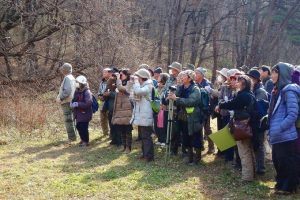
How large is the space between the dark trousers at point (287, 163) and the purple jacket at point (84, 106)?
480cm

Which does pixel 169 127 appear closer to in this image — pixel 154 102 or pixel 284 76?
pixel 154 102

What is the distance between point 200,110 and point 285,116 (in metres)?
2.13

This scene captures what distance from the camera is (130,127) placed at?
8.81 meters

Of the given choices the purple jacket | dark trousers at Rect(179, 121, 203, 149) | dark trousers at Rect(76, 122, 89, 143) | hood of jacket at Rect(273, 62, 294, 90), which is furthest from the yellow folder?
dark trousers at Rect(76, 122, 89, 143)

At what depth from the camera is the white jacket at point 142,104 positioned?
785 cm

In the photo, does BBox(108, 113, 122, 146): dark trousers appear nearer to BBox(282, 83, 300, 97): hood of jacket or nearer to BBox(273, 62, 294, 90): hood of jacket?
BBox(273, 62, 294, 90): hood of jacket

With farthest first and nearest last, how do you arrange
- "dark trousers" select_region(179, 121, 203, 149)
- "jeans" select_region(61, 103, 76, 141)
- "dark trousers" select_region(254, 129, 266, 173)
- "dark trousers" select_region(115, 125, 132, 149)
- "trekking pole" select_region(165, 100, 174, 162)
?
"jeans" select_region(61, 103, 76, 141) → "dark trousers" select_region(115, 125, 132, 149) → "trekking pole" select_region(165, 100, 174, 162) → "dark trousers" select_region(179, 121, 203, 149) → "dark trousers" select_region(254, 129, 266, 173)

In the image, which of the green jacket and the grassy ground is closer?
the grassy ground

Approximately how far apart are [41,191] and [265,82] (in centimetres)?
538

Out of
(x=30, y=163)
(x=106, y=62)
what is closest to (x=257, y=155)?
(x=30, y=163)

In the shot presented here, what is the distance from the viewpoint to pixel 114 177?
711cm

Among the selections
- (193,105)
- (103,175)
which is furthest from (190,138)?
(103,175)

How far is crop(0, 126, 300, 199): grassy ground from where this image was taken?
618cm

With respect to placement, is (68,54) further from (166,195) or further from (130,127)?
(166,195)
